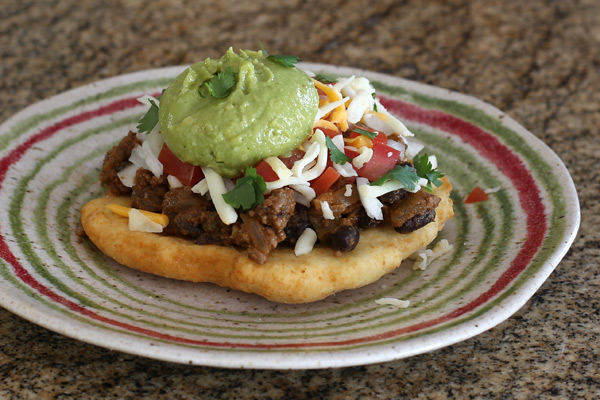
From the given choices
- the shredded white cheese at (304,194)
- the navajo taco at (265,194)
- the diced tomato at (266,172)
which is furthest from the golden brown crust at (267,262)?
the diced tomato at (266,172)

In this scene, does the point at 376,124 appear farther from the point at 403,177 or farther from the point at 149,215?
the point at 149,215

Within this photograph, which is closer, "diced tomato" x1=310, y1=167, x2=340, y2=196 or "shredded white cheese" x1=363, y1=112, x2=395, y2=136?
"diced tomato" x1=310, y1=167, x2=340, y2=196

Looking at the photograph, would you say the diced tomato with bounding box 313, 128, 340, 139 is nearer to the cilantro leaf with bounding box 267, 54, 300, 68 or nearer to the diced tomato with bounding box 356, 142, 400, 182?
the diced tomato with bounding box 356, 142, 400, 182

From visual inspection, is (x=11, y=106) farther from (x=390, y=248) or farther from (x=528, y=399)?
(x=528, y=399)

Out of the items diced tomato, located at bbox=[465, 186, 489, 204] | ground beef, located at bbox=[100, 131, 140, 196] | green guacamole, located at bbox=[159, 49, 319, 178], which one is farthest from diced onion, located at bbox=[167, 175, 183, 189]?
diced tomato, located at bbox=[465, 186, 489, 204]

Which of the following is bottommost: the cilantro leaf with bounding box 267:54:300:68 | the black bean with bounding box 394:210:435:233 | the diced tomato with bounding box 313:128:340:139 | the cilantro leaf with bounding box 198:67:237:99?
the black bean with bounding box 394:210:435:233
